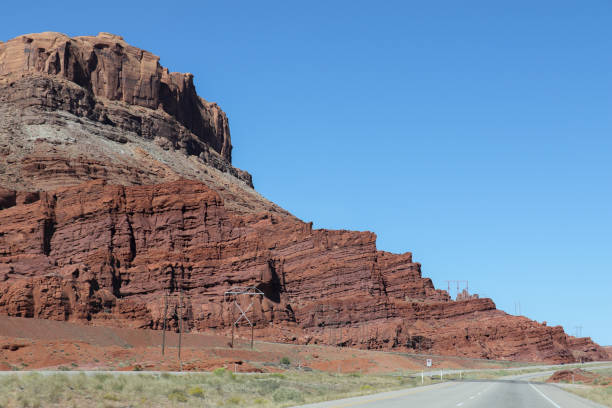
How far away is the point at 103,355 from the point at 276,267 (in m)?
64.8

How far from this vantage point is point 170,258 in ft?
361

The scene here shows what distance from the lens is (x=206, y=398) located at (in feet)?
105

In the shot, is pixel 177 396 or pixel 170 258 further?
pixel 170 258

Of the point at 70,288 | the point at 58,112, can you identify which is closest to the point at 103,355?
the point at 70,288

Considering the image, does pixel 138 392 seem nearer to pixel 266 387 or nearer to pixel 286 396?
pixel 286 396

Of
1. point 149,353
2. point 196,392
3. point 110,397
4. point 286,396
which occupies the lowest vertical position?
point 149,353

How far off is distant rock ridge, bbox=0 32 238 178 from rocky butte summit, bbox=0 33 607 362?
0.87m

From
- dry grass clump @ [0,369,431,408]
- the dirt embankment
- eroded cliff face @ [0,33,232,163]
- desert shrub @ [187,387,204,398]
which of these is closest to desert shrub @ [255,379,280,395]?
dry grass clump @ [0,369,431,408]

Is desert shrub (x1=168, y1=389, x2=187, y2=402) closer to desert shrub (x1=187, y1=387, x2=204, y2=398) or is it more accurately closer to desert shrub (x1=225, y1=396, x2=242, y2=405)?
desert shrub (x1=187, y1=387, x2=204, y2=398)

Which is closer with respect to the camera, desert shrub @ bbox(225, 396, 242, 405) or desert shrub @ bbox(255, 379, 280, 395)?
desert shrub @ bbox(225, 396, 242, 405)

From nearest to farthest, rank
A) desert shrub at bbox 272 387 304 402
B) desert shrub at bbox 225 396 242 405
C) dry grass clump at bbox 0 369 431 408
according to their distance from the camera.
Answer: dry grass clump at bbox 0 369 431 408 → desert shrub at bbox 225 396 242 405 → desert shrub at bbox 272 387 304 402

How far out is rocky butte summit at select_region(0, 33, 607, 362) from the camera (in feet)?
334

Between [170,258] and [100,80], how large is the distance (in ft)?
241

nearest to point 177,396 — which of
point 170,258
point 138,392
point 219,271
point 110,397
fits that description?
point 138,392
